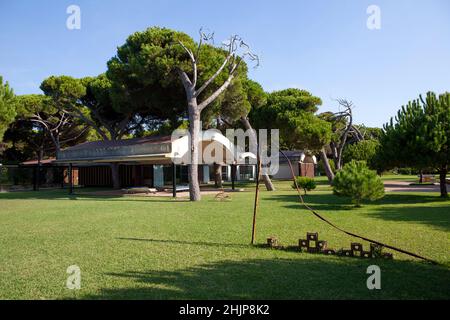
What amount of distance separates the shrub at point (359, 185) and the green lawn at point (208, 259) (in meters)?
1.57

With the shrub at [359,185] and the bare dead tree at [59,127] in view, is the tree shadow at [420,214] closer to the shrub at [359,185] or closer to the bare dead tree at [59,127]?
the shrub at [359,185]

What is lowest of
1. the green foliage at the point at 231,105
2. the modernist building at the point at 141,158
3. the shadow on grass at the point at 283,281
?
the shadow on grass at the point at 283,281

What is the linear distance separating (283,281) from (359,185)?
891 centimetres

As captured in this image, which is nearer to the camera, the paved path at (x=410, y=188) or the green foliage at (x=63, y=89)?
the paved path at (x=410, y=188)

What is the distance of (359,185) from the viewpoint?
12914 millimetres

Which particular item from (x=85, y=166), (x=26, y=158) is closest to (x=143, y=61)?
(x=85, y=166)

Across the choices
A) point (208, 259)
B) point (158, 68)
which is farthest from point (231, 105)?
point (208, 259)

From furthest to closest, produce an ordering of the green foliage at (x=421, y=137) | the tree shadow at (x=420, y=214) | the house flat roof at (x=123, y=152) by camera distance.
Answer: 1. the house flat roof at (x=123, y=152)
2. the green foliage at (x=421, y=137)
3. the tree shadow at (x=420, y=214)

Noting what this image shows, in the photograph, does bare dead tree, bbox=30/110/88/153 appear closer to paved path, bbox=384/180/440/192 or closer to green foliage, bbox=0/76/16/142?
green foliage, bbox=0/76/16/142

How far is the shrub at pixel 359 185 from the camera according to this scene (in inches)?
508

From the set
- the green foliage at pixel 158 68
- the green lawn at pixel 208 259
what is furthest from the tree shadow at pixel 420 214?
the green foliage at pixel 158 68

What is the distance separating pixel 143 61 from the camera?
20438 mm

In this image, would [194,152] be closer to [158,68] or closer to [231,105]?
[158,68]
